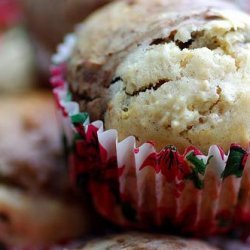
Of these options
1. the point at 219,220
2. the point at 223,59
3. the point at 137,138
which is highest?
the point at 223,59

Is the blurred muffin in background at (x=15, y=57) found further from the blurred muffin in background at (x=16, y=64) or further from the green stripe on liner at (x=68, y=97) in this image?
the green stripe on liner at (x=68, y=97)

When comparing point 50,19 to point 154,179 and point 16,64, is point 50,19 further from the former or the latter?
point 154,179

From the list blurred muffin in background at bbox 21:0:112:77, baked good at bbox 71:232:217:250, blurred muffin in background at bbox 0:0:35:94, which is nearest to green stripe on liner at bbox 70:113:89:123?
baked good at bbox 71:232:217:250

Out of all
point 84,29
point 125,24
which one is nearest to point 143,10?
point 125,24

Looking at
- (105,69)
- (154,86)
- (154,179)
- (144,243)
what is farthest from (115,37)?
(144,243)

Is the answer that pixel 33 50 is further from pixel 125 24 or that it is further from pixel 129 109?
pixel 129 109

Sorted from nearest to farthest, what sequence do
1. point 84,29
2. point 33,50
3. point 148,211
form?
point 148,211, point 84,29, point 33,50

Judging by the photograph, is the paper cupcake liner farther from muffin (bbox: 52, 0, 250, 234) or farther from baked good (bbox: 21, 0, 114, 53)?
baked good (bbox: 21, 0, 114, 53)
